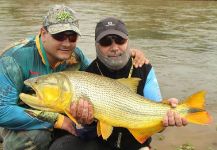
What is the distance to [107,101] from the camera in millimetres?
4270

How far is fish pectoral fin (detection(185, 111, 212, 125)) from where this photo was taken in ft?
13.8

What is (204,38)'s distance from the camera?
17047mm

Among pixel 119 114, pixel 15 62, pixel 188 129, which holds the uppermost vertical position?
pixel 15 62

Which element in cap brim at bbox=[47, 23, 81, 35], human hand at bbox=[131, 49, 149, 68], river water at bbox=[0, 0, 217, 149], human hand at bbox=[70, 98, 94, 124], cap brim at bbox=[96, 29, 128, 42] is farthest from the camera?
river water at bbox=[0, 0, 217, 149]

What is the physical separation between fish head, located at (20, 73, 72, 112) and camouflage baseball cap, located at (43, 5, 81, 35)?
0.81m

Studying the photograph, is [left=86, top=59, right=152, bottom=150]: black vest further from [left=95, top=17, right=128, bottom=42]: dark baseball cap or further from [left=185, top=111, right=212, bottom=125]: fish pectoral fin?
[left=185, top=111, right=212, bottom=125]: fish pectoral fin

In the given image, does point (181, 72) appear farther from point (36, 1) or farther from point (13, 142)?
point (36, 1)

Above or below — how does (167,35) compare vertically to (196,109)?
below

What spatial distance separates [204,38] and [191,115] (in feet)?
43.2

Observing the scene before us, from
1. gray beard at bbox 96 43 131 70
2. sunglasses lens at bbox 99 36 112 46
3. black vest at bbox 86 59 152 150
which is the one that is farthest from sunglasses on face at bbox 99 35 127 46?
black vest at bbox 86 59 152 150

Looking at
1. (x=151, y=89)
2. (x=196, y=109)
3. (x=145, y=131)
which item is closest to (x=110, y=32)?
(x=151, y=89)

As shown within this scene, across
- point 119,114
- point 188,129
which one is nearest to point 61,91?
point 119,114

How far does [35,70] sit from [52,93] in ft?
3.22

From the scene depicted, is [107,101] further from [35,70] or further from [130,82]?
[35,70]
